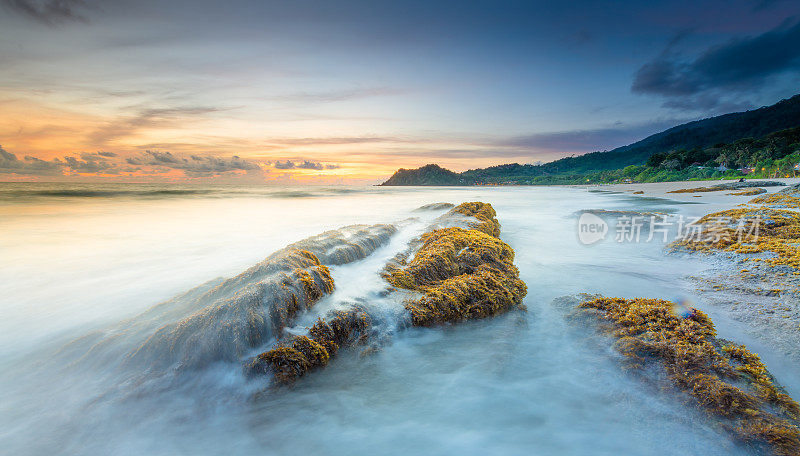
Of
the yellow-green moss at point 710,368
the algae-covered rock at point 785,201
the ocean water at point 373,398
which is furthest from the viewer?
the algae-covered rock at point 785,201

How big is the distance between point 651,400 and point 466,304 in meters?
2.03

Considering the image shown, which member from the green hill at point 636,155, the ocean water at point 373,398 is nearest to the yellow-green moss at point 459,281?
the ocean water at point 373,398

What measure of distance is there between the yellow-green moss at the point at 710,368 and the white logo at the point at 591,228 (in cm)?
610

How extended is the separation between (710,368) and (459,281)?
257 cm

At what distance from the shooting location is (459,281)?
14.6ft

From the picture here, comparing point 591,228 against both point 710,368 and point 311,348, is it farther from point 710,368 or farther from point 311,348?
point 311,348

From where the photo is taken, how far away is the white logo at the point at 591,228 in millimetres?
9423

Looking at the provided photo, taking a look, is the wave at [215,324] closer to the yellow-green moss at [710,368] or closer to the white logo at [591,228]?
the yellow-green moss at [710,368]

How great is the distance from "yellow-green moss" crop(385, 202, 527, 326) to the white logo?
15.8 feet

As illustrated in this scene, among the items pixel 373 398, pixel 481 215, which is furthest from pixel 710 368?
pixel 481 215

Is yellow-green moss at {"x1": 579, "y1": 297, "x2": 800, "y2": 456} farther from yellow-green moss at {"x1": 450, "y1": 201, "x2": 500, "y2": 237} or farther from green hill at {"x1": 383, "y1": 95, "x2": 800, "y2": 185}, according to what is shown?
green hill at {"x1": 383, "y1": 95, "x2": 800, "y2": 185}

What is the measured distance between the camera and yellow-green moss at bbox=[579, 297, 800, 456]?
6.93 feet

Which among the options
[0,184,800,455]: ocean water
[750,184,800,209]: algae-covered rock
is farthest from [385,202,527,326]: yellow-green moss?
[750,184,800,209]: algae-covered rock

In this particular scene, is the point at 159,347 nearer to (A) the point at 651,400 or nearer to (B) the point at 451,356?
(B) the point at 451,356
